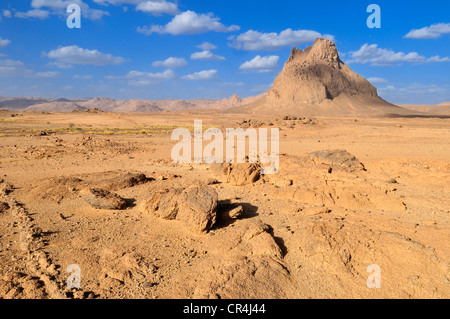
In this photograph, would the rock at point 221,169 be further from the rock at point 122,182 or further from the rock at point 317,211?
the rock at point 317,211

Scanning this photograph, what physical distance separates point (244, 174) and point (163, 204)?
2599 millimetres

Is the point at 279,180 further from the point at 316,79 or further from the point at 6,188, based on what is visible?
the point at 316,79

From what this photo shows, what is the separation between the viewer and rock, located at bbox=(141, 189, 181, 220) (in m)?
5.62

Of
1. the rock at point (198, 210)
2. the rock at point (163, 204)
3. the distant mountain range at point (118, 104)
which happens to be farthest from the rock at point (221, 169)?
the distant mountain range at point (118, 104)

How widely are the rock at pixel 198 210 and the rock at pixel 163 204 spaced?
0.27 m

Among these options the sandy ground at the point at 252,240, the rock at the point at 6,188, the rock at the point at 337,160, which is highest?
the rock at the point at 337,160

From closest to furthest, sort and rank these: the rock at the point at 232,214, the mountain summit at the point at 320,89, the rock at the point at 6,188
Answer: the rock at the point at 232,214
the rock at the point at 6,188
the mountain summit at the point at 320,89

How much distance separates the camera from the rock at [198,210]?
16.5 feet

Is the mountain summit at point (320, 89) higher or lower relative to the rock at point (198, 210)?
higher

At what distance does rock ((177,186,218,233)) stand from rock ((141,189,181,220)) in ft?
0.88

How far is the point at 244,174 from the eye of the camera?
7.69 meters

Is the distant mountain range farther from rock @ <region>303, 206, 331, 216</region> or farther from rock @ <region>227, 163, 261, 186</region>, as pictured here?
rock @ <region>303, 206, 331, 216</region>

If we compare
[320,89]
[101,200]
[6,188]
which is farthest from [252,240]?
[320,89]
